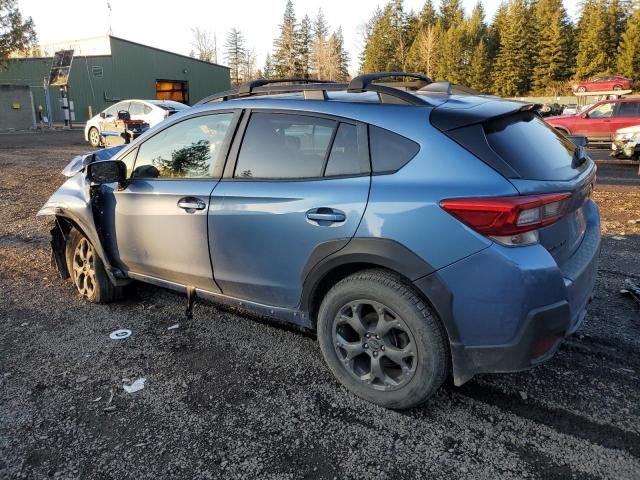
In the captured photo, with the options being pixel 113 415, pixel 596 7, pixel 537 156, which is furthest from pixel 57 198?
pixel 596 7

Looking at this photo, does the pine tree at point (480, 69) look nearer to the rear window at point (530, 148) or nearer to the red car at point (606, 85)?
the red car at point (606, 85)

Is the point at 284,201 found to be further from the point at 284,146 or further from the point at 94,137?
the point at 94,137

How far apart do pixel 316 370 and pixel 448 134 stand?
1.71 meters

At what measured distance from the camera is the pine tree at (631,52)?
6012 cm

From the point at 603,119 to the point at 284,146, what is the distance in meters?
16.5

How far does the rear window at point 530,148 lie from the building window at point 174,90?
42.2 metres

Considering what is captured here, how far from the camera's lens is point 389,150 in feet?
8.65

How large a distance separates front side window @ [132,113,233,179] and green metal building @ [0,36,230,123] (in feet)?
116

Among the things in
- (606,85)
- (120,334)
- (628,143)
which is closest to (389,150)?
(120,334)

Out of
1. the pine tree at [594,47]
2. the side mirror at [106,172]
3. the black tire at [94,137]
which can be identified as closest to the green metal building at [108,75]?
the black tire at [94,137]

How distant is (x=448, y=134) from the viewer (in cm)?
250

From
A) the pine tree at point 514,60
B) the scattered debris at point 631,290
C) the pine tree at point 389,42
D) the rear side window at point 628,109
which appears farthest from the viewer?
the pine tree at point 389,42

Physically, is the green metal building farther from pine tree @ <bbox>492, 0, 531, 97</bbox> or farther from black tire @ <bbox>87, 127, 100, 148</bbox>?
pine tree @ <bbox>492, 0, 531, 97</bbox>

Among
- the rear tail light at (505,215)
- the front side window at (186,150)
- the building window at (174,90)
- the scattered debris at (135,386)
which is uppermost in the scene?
the building window at (174,90)
